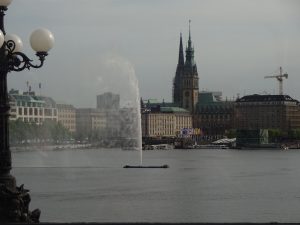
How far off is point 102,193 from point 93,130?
3630cm

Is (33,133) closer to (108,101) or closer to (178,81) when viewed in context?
(108,101)

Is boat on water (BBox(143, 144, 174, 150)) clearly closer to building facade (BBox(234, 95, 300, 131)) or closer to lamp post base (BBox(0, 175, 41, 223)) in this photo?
building facade (BBox(234, 95, 300, 131))

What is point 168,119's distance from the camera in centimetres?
15262

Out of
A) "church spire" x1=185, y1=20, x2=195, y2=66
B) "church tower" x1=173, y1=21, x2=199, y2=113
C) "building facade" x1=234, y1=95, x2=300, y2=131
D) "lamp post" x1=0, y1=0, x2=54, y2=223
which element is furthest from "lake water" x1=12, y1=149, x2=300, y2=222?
"church tower" x1=173, y1=21, x2=199, y2=113

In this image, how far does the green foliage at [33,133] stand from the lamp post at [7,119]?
73975 millimetres

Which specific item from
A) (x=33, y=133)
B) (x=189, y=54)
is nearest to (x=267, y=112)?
(x=189, y=54)

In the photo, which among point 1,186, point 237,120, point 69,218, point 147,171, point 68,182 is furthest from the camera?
point 237,120

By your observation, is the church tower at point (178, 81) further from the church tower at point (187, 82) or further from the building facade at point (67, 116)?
the building facade at point (67, 116)

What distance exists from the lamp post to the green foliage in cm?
7398

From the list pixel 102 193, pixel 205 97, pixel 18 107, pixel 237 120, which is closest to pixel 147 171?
pixel 102 193

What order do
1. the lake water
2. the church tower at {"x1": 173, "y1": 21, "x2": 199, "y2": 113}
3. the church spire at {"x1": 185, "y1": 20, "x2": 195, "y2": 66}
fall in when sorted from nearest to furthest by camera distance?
1. the lake water
2. the church spire at {"x1": 185, "y1": 20, "x2": 195, "y2": 66}
3. the church tower at {"x1": 173, "y1": 21, "x2": 199, "y2": 113}

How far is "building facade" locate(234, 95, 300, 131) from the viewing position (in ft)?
468

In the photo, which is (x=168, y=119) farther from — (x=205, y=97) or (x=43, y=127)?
(x=43, y=127)

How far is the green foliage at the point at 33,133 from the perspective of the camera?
88.5 m
